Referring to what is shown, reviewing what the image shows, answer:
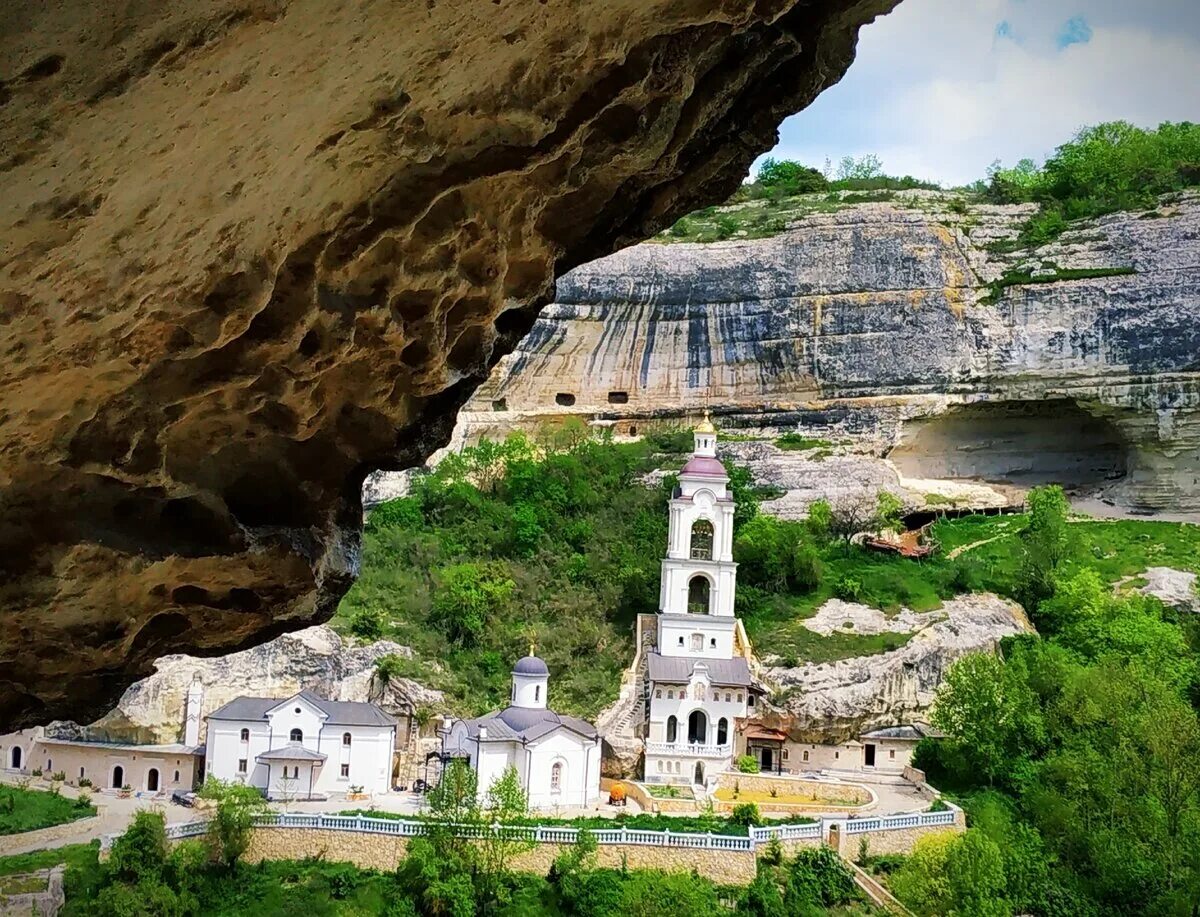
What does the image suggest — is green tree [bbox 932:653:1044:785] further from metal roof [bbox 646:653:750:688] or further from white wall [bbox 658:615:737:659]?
white wall [bbox 658:615:737:659]

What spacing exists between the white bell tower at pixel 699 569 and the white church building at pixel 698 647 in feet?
0.09

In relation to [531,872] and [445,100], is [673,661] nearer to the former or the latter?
[531,872]

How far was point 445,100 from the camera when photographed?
4070 mm

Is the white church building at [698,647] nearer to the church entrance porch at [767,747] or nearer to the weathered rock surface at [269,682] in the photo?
the church entrance porch at [767,747]

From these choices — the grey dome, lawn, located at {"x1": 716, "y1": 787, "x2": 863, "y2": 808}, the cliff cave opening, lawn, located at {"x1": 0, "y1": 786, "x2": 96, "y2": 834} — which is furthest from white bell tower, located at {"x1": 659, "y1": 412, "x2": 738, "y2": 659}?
lawn, located at {"x1": 0, "y1": 786, "x2": 96, "y2": 834}

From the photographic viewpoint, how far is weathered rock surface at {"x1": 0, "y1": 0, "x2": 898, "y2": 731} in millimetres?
3264

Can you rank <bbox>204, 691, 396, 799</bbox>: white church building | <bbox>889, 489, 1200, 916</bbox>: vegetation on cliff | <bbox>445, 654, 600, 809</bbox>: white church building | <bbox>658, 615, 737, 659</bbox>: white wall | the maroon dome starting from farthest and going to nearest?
the maroon dome, <bbox>658, 615, 737, 659</bbox>: white wall, <bbox>204, 691, 396, 799</bbox>: white church building, <bbox>445, 654, 600, 809</bbox>: white church building, <bbox>889, 489, 1200, 916</bbox>: vegetation on cliff

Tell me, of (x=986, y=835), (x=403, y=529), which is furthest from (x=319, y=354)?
(x=403, y=529)

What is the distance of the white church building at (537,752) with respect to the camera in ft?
94.9

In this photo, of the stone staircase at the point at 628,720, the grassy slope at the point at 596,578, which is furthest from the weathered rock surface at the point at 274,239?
the grassy slope at the point at 596,578

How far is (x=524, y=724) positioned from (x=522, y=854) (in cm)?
517

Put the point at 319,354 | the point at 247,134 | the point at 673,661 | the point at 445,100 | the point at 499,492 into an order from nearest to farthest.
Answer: the point at 247,134
the point at 445,100
the point at 319,354
the point at 673,661
the point at 499,492

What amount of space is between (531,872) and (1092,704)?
1371cm

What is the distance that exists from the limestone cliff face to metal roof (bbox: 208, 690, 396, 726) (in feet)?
72.4
